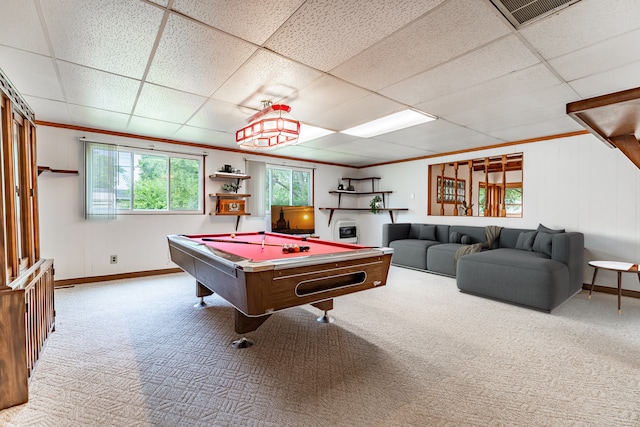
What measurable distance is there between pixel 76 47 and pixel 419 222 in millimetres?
5982

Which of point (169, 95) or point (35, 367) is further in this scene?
point (169, 95)

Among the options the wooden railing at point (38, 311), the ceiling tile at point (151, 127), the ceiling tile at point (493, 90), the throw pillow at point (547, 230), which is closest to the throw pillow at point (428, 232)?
the throw pillow at point (547, 230)

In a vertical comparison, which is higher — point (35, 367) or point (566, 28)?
point (566, 28)

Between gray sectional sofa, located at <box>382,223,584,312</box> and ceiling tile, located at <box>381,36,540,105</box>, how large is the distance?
222 cm

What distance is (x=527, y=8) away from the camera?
1.66m

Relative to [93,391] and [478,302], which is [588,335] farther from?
[93,391]

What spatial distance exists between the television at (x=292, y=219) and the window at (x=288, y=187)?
0.99 feet

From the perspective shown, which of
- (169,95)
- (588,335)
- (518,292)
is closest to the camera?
(588,335)

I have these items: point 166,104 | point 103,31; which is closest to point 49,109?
point 166,104

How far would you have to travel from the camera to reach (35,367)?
2.10 m

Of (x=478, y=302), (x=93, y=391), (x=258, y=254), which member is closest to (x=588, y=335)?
(x=478, y=302)

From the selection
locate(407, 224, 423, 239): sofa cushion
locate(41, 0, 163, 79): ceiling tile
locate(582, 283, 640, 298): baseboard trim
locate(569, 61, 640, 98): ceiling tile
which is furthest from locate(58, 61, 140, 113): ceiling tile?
locate(582, 283, 640, 298): baseboard trim

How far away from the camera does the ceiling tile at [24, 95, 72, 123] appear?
3259 mm

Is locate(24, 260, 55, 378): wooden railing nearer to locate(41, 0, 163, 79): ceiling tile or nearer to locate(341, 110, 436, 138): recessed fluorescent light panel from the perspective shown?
locate(41, 0, 163, 79): ceiling tile
